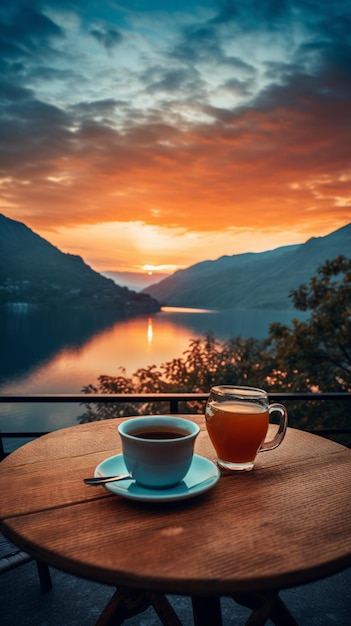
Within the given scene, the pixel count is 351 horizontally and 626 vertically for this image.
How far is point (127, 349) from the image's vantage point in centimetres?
3872

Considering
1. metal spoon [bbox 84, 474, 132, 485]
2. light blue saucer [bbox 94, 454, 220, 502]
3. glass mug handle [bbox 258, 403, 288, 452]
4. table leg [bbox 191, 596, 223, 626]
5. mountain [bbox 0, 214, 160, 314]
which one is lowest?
table leg [bbox 191, 596, 223, 626]

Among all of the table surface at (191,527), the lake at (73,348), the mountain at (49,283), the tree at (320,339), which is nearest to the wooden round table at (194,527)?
the table surface at (191,527)

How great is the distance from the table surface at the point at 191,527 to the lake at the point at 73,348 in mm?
22065

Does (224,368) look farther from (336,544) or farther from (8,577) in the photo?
(336,544)

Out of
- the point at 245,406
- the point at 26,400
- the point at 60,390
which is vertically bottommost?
the point at 60,390

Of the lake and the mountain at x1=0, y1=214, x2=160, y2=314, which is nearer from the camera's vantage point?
the lake

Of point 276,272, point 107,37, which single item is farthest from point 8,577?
point 276,272

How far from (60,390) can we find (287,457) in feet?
101

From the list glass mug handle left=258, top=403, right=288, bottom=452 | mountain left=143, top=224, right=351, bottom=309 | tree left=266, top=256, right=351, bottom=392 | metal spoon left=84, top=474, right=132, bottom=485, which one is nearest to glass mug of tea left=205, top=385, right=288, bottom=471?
glass mug handle left=258, top=403, right=288, bottom=452

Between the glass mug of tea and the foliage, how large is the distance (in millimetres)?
6223

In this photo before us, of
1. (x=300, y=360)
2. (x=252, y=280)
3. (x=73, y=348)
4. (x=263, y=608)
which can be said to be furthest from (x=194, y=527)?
(x=252, y=280)

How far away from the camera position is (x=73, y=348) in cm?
4194

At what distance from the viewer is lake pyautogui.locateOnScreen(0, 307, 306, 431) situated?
2452 cm

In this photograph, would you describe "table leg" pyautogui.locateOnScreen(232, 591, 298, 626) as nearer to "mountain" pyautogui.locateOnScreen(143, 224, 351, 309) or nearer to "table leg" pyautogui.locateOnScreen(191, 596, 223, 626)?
"table leg" pyautogui.locateOnScreen(191, 596, 223, 626)
